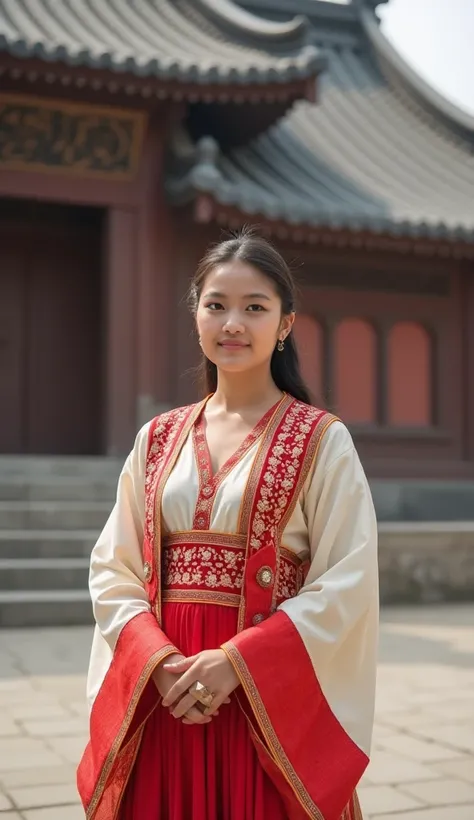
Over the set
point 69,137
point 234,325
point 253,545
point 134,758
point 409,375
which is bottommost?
point 134,758

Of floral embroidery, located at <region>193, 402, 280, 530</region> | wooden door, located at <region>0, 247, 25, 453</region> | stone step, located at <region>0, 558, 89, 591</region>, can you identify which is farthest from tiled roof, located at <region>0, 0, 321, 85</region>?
floral embroidery, located at <region>193, 402, 280, 530</region>

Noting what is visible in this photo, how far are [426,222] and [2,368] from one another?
4.41 m

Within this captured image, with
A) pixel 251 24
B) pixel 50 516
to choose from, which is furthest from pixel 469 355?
pixel 50 516

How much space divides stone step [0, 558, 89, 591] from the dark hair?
463cm

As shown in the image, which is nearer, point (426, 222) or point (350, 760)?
point (350, 760)

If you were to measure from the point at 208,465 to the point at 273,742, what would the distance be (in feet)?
1.83

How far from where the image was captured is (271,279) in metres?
2.19

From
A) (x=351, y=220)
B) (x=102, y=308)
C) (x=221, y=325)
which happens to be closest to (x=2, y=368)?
(x=102, y=308)

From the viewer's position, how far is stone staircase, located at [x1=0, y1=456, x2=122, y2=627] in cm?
638

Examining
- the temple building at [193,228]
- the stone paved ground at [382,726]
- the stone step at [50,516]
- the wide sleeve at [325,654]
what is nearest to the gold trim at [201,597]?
the wide sleeve at [325,654]

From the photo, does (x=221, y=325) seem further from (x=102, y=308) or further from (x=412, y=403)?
(x=412, y=403)

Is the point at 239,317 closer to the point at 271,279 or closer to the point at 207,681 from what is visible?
the point at 271,279

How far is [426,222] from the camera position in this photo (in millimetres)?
9945

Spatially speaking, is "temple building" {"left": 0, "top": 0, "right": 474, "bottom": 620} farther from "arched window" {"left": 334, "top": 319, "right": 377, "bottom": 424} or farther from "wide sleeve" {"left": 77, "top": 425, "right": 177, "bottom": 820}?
"wide sleeve" {"left": 77, "top": 425, "right": 177, "bottom": 820}
